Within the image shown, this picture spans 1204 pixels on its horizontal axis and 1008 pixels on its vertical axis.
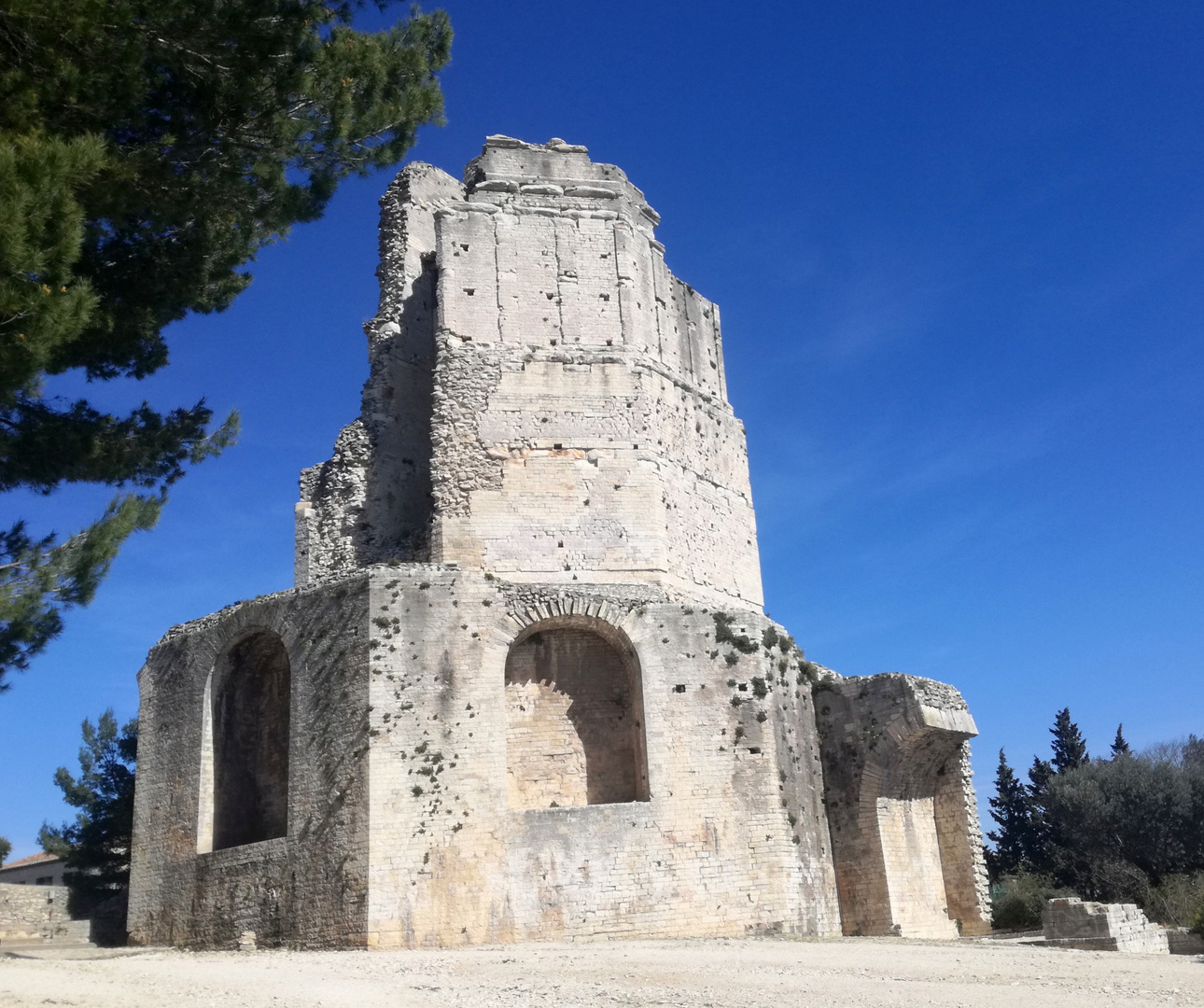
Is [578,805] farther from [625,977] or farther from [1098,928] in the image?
[1098,928]

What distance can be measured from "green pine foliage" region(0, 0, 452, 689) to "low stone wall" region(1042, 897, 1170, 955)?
1164cm

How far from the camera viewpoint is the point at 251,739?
15914 millimetres

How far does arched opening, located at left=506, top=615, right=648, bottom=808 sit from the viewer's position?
14812 mm

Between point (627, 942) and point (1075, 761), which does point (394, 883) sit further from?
point (1075, 761)

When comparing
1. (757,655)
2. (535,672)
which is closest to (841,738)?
(757,655)

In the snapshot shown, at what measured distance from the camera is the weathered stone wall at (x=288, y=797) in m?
13.2

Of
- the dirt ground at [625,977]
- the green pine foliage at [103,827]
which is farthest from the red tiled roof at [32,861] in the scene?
the dirt ground at [625,977]

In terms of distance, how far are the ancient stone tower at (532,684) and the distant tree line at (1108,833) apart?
28.7 feet

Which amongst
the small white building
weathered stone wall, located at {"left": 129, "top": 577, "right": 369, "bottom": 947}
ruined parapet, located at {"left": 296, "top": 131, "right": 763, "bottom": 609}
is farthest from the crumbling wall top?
the small white building

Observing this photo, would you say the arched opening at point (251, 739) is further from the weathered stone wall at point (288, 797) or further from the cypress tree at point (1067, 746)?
the cypress tree at point (1067, 746)

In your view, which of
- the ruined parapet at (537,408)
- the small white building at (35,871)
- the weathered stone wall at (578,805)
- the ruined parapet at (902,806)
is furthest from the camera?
the small white building at (35,871)

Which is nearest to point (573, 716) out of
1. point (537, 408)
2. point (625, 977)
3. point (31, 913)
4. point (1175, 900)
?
point (537, 408)

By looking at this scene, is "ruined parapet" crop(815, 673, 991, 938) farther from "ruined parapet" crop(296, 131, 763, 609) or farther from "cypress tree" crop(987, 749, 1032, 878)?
"cypress tree" crop(987, 749, 1032, 878)

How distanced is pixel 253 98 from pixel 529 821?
325 inches
